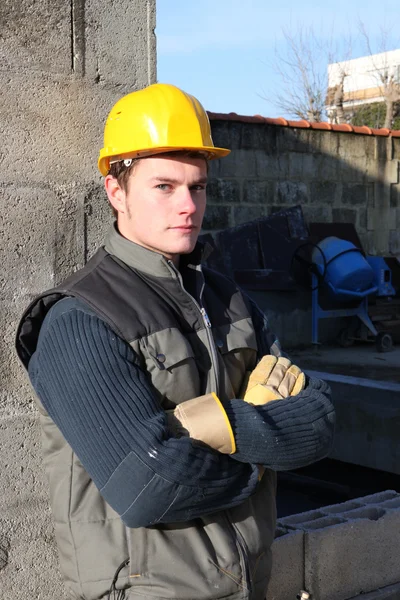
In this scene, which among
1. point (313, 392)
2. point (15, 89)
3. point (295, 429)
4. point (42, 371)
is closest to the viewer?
point (42, 371)

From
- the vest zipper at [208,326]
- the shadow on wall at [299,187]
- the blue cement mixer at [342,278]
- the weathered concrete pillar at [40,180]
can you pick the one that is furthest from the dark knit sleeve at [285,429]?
the blue cement mixer at [342,278]

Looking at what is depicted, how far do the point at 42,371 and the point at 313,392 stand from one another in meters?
0.73

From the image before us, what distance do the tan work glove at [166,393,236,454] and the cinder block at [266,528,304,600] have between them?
1602 mm

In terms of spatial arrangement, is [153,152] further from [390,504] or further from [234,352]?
[390,504]

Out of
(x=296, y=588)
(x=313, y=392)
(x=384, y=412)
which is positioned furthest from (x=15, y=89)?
(x=384, y=412)

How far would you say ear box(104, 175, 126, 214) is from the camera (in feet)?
6.93

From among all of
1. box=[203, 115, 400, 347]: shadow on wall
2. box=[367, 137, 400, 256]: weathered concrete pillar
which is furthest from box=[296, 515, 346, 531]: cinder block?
box=[367, 137, 400, 256]: weathered concrete pillar

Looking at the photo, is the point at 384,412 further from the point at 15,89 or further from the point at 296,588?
the point at 15,89

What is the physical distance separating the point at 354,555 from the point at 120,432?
218 centimetres

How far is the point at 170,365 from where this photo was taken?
74.7 inches

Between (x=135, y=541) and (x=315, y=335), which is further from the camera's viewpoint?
(x=315, y=335)

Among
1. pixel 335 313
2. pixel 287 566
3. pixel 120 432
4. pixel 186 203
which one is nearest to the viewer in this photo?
pixel 120 432

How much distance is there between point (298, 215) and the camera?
10031 mm

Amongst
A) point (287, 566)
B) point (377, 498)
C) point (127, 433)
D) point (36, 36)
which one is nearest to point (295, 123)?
point (377, 498)
